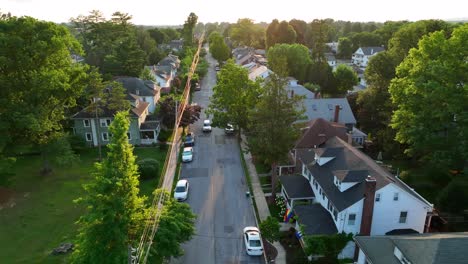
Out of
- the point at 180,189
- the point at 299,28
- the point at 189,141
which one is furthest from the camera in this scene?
the point at 299,28

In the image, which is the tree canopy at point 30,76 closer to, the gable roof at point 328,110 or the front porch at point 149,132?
the front porch at point 149,132

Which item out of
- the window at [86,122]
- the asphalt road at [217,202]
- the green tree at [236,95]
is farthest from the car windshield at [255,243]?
the window at [86,122]

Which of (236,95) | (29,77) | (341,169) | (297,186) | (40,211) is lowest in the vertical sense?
(40,211)

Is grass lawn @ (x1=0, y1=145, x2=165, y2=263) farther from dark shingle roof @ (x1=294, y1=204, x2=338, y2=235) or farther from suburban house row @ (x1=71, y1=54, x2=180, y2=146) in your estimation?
dark shingle roof @ (x1=294, y1=204, x2=338, y2=235)

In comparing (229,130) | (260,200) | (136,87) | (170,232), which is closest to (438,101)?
(260,200)

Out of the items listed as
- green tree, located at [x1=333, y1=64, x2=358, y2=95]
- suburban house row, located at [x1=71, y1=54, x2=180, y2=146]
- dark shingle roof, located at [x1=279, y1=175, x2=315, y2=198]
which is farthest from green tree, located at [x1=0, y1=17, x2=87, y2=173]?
green tree, located at [x1=333, y1=64, x2=358, y2=95]

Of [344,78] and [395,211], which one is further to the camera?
[344,78]

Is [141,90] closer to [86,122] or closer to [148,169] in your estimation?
[86,122]
